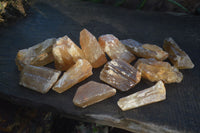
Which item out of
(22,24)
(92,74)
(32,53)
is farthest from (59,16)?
(92,74)

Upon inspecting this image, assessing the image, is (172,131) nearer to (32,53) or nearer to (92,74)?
(92,74)

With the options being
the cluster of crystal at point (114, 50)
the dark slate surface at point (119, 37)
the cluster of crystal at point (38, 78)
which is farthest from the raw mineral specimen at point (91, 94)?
the cluster of crystal at point (114, 50)

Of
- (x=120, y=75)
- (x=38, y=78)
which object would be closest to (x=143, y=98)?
(x=120, y=75)

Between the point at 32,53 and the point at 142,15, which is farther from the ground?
the point at 142,15

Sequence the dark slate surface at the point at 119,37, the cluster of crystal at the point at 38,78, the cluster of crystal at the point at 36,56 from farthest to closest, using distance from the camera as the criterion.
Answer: the cluster of crystal at the point at 36,56 → the cluster of crystal at the point at 38,78 → the dark slate surface at the point at 119,37

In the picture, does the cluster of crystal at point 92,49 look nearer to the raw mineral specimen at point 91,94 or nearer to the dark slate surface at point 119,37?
the dark slate surface at point 119,37

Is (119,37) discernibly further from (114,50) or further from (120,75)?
(120,75)

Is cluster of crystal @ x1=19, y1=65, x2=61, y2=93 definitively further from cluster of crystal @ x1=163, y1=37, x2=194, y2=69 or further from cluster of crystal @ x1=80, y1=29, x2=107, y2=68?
cluster of crystal @ x1=163, y1=37, x2=194, y2=69
